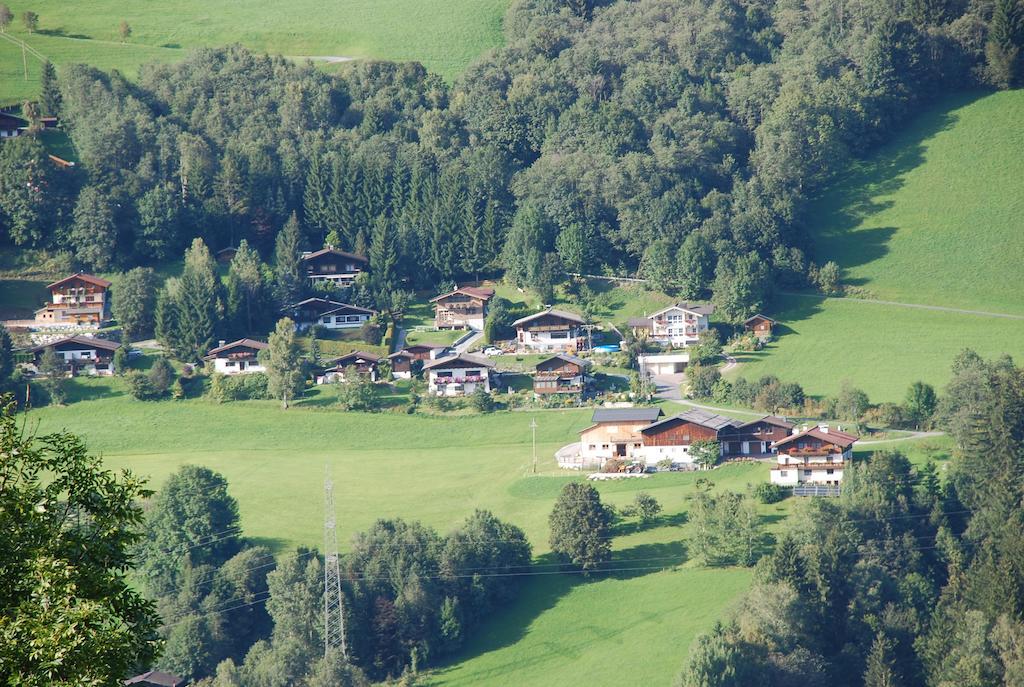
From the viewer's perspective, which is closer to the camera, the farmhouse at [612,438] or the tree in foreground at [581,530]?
the tree in foreground at [581,530]

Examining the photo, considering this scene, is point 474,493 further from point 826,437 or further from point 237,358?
point 237,358

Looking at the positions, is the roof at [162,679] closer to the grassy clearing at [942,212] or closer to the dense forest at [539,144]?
the dense forest at [539,144]

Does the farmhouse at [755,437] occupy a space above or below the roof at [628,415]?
below

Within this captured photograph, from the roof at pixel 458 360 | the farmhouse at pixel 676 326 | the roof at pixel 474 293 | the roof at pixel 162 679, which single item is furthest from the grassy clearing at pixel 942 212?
the roof at pixel 162 679

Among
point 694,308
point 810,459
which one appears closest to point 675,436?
point 810,459

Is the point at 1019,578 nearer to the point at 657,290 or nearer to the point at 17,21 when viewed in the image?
the point at 657,290

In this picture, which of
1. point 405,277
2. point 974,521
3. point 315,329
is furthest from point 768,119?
point 974,521
